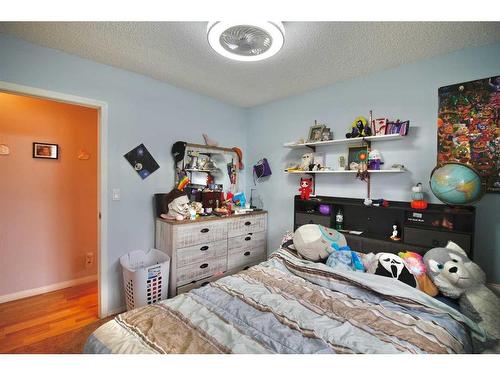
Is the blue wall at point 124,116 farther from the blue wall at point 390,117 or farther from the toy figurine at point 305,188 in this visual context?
the toy figurine at point 305,188

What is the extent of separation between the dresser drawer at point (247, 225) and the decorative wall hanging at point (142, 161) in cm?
102

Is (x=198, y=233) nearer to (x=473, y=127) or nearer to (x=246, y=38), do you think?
(x=246, y=38)

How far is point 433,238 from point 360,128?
108 cm

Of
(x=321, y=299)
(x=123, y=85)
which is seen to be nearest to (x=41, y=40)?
(x=123, y=85)

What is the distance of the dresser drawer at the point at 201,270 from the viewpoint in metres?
2.27

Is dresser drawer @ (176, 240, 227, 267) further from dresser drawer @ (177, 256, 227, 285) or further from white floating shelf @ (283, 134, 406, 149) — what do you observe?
white floating shelf @ (283, 134, 406, 149)

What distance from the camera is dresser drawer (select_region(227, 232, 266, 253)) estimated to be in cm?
266

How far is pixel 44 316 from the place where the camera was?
2117mm

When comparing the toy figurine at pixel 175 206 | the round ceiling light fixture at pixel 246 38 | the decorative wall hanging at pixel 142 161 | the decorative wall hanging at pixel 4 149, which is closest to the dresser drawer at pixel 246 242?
the toy figurine at pixel 175 206

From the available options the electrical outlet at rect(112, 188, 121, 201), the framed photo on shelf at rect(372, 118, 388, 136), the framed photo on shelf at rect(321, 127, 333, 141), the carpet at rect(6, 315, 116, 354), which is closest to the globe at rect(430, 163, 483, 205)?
the framed photo on shelf at rect(372, 118, 388, 136)

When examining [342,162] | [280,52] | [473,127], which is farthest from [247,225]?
[473,127]

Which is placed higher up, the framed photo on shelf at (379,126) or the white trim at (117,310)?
the framed photo on shelf at (379,126)

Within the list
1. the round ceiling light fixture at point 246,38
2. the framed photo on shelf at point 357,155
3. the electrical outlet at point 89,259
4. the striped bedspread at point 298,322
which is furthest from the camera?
the electrical outlet at point 89,259
